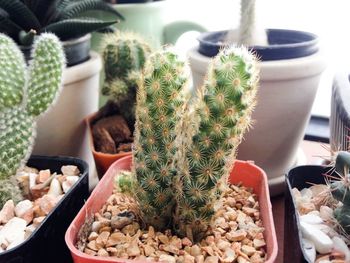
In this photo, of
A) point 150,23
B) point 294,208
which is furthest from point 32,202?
point 150,23

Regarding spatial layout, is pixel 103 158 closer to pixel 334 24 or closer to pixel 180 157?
pixel 180 157

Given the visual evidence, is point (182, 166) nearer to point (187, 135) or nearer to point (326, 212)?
point (187, 135)

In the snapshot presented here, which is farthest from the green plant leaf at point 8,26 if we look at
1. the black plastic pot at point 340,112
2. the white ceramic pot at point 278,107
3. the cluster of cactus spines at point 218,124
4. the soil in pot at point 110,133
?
the black plastic pot at point 340,112

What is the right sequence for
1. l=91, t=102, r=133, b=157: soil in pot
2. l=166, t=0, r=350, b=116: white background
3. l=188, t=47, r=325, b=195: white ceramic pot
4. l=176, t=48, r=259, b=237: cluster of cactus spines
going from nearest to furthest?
l=176, t=48, r=259, b=237: cluster of cactus spines → l=188, t=47, r=325, b=195: white ceramic pot → l=91, t=102, r=133, b=157: soil in pot → l=166, t=0, r=350, b=116: white background

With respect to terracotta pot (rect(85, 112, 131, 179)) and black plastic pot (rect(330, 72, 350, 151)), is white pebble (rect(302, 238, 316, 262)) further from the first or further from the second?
terracotta pot (rect(85, 112, 131, 179))

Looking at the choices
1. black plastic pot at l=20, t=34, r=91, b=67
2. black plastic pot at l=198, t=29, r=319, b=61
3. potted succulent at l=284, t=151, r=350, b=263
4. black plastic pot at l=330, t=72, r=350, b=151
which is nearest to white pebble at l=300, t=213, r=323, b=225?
potted succulent at l=284, t=151, r=350, b=263

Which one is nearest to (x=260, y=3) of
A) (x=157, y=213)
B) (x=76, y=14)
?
Result: (x=76, y=14)

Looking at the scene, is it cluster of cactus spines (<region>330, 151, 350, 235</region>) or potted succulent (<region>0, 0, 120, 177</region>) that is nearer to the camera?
cluster of cactus spines (<region>330, 151, 350, 235</region>)
